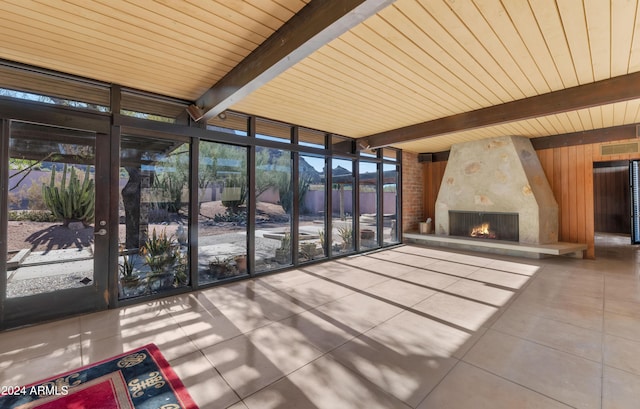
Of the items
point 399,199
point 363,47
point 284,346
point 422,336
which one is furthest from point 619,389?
point 399,199

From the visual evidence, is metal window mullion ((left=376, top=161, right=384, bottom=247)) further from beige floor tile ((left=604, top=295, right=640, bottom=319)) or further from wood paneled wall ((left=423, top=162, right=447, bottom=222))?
beige floor tile ((left=604, top=295, right=640, bottom=319))

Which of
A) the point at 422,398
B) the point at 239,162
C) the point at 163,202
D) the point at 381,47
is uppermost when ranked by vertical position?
the point at 381,47

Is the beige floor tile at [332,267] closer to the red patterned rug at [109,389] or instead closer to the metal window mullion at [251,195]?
the metal window mullion at [251,195]

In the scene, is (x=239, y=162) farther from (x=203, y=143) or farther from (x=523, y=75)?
(x=523, y=75)

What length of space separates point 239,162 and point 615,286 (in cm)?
606

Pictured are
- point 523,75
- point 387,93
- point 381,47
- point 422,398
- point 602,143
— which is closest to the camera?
point 422,398

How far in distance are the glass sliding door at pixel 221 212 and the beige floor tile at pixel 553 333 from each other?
3.71 meters

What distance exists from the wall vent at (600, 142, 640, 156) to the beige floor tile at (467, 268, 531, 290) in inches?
142

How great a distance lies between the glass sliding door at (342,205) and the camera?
238 inches

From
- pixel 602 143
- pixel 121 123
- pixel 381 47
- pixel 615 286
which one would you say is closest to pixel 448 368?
pixel 381 47

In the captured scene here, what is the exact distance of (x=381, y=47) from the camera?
2.63m

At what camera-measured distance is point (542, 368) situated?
7.03ft

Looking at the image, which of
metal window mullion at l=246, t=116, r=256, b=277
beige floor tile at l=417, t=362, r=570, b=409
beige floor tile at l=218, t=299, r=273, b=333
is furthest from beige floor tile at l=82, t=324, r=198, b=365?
beige floor tile at l=417, t=362, r=570, b=409

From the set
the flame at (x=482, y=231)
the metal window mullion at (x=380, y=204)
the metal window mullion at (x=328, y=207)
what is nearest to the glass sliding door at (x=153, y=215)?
the metal window mullion at (x=328, y=207)
